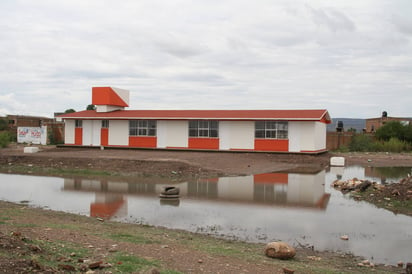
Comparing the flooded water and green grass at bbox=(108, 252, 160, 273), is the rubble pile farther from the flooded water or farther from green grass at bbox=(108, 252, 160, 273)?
green grass at bbox=(108, 252, 160, 273)

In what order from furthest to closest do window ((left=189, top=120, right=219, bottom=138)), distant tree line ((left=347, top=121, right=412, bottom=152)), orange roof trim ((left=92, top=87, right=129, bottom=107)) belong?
distant tree line ((left=347, top=121, right=412, bottom=152))
orange roof trim ((left=92, top=87, right=129, bottom=107))
window ((left=189, top=120, right=219, bottom=138))

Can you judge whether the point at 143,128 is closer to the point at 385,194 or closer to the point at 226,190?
the point at 226,190

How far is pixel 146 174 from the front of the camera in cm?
2153

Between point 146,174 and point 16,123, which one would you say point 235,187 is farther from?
point 16,123

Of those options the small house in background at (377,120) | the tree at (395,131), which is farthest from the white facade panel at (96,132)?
the small house in background at (377,120)

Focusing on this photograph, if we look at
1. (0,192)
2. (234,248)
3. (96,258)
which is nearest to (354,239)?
(234,248)

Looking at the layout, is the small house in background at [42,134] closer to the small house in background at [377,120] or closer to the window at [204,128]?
the window at [204,128]

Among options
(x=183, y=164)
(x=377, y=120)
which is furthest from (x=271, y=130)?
(x=377, y=120)

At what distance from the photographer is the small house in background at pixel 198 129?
3127 cm

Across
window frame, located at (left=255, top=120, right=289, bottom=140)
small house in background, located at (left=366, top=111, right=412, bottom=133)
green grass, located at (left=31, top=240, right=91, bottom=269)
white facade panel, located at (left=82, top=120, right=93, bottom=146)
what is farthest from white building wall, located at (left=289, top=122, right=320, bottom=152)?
small house in background, located at (left=366, top=111, right=412, bottom=133)

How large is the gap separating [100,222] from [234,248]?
13.6ft

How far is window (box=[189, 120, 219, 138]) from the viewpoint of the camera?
33.4 m

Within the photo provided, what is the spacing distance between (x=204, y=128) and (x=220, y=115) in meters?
1.64

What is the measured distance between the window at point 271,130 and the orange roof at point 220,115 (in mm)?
530
